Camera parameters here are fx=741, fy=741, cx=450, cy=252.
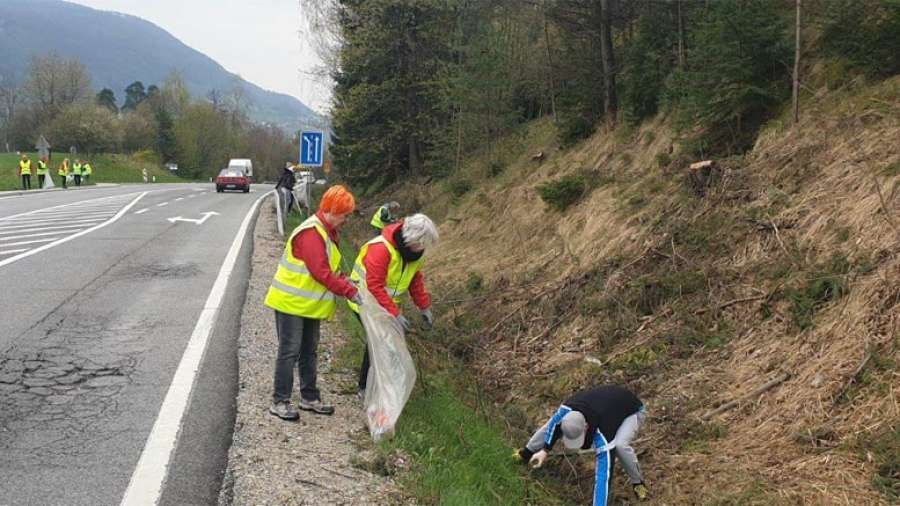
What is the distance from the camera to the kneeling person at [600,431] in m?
5.39

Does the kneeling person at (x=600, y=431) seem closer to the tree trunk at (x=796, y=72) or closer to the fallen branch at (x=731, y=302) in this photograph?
the fallen branch at (x=731, y=302)

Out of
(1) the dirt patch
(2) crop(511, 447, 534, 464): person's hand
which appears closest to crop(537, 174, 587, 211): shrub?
(1) the dirt patch

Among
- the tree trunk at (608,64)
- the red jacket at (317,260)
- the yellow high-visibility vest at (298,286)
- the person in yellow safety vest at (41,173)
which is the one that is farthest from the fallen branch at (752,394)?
the person in yellow safety vest at (41,173)

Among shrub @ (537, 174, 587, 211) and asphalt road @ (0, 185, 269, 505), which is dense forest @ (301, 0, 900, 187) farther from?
asphalt road @ (0, 185, 269, 505)

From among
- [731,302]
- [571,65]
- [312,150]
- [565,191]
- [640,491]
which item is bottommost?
[640,491]

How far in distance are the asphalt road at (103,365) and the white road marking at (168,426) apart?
0.05m

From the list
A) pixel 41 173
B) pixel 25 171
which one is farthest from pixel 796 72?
pixel 41 173

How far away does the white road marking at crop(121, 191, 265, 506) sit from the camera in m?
3.88

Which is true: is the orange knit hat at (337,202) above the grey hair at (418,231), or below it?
above

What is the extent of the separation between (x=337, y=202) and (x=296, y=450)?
5.34ft

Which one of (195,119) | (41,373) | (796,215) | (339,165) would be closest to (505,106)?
(339,165)

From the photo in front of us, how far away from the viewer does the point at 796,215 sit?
7844mm

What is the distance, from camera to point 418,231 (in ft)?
17.6

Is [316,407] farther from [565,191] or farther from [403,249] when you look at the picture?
[565,191]
